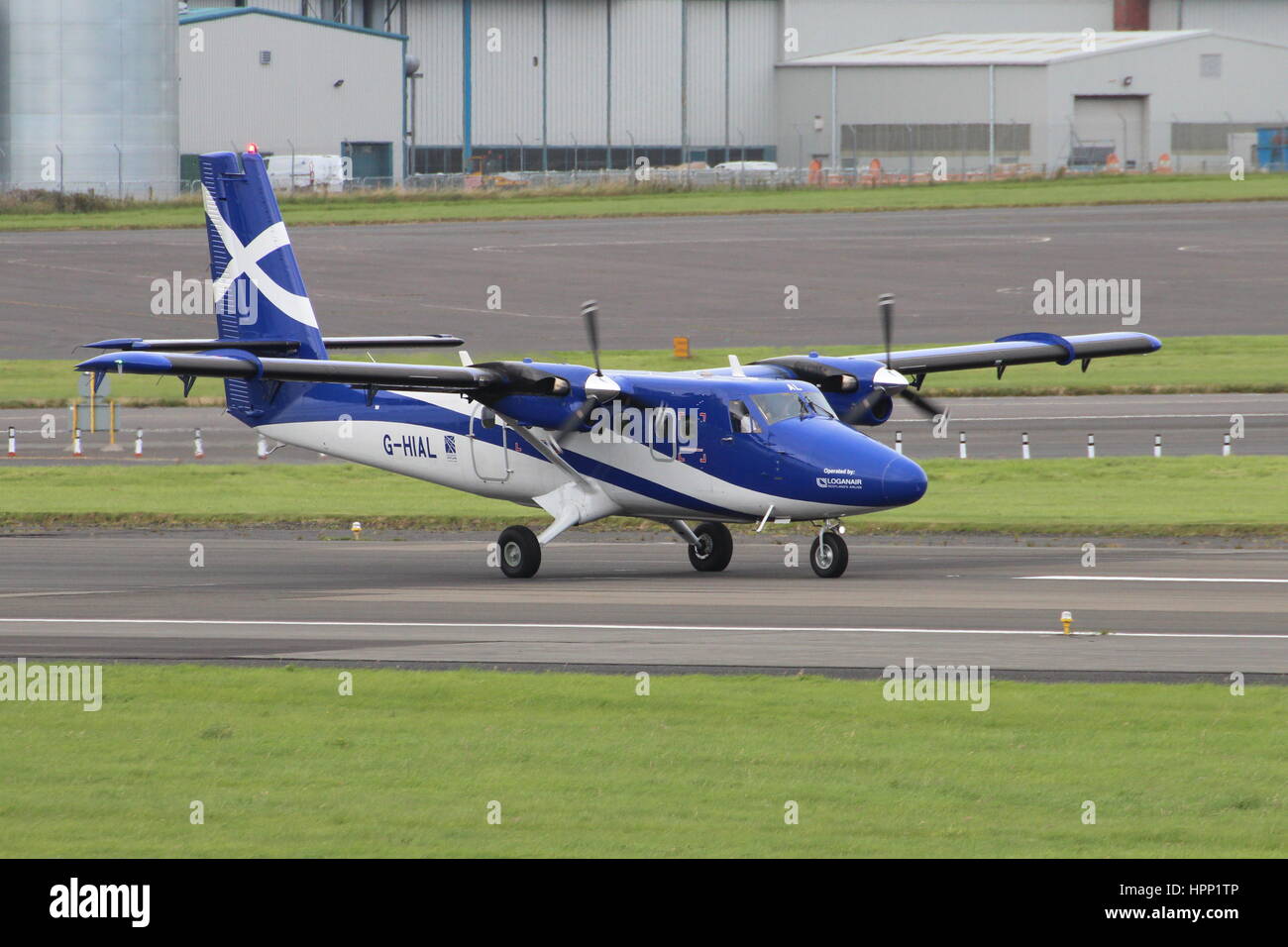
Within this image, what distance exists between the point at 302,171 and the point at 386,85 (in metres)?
8.08

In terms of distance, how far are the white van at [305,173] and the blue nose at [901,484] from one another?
224ft

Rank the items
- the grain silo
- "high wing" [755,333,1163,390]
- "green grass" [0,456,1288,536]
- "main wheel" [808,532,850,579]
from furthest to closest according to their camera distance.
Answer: the grain silo, "green grass" [0,456,1288,536], "high wing" [755,333,1163,390], "main wheel" [808,532,850,579]

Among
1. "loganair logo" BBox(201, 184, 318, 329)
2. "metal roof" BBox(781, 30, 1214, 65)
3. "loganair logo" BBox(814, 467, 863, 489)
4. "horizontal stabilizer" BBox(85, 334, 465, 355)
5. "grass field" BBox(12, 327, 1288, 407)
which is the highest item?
A: "metal roof" BBox(781, 30, 1214, 65)

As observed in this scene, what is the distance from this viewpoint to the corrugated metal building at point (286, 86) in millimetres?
87312

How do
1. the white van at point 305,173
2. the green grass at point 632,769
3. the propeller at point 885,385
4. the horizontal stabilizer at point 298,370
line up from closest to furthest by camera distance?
the green grass at point 632,769, the horizontal stabilizer at point 298,370, the propeller at point 885,385, the white van at point 305,173

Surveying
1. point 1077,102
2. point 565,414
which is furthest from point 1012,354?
point 1077,102

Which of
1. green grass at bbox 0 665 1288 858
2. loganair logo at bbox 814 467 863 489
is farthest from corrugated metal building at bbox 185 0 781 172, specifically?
green grass at bbox 0 665 1288 858

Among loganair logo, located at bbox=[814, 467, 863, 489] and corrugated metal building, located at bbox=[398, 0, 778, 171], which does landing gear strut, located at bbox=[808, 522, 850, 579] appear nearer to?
loganair logo, located at bbox=[814, 467, 863, 489]

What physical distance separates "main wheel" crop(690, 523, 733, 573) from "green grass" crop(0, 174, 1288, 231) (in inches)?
2112

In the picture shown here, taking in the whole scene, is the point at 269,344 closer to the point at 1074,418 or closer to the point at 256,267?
the point at 256,267

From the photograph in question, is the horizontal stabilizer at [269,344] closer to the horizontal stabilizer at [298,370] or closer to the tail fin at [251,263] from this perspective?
the tail fin at [251,263]

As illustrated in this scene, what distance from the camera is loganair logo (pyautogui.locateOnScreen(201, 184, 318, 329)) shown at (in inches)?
1117

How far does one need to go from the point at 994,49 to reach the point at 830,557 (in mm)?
79772

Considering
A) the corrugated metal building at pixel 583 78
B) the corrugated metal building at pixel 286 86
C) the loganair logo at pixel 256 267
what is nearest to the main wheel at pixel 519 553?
the loganair logo at pixel 256 267
